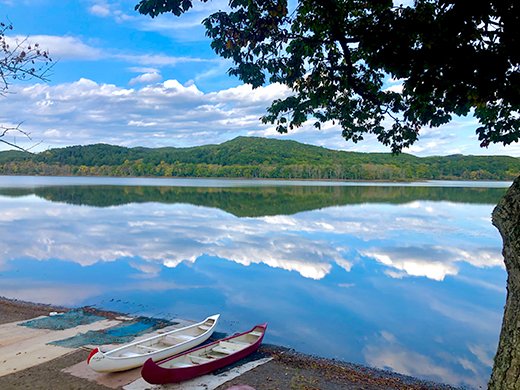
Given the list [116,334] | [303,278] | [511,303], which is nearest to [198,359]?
[116,334]

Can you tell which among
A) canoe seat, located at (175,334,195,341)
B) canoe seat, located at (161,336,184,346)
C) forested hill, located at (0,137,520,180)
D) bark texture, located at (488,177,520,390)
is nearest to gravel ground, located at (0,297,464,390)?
canoe seat, located at (175,334,195,341)

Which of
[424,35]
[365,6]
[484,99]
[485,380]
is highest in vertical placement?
[365,6]

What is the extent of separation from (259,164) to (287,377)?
11913 centimetres

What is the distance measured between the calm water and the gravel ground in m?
0.72

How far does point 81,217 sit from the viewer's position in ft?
93.1

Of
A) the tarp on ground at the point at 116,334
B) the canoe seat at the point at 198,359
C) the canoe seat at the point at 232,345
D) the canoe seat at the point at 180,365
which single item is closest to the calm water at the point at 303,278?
the tarp on ground at the point at 116,334

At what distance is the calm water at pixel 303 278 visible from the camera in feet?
29.9

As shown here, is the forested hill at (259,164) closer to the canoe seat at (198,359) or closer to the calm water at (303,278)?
the calm water at (303,278)

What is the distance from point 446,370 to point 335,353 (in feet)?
7.65

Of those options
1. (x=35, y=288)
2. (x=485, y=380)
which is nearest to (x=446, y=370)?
(x=485, y=380)

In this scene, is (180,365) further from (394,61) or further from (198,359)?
(394,61)

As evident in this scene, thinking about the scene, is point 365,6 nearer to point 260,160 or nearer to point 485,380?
point 485,380

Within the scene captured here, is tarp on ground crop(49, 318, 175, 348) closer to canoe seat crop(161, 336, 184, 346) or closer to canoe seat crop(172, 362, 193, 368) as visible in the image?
canoe seat crop(161, 336, 184, 346)

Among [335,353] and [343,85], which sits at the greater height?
[343,85]
